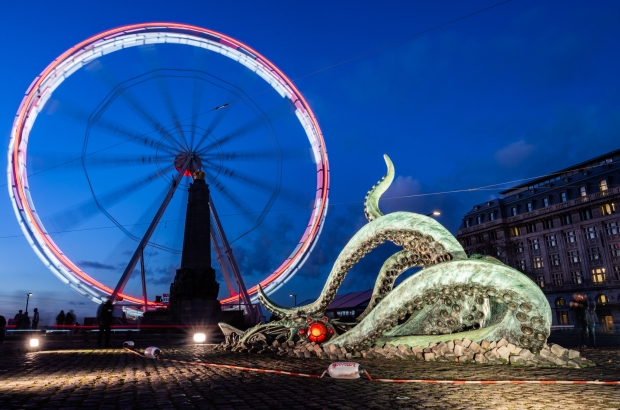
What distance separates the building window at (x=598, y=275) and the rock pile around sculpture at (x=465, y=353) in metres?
46.7

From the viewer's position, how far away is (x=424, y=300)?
9.24 meters

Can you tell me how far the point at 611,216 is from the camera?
46.7 m

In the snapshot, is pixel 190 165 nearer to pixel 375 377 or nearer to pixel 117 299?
pixel 117 299

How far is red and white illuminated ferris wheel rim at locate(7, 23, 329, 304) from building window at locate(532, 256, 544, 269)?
39108mm

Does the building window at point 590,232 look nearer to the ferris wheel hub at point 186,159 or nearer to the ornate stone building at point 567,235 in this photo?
the ornate stone building at point 567,235

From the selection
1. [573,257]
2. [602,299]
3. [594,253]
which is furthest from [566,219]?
[602,299]

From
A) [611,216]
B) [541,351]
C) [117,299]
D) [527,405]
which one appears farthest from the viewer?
[611,216]

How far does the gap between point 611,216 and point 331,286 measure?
151ft

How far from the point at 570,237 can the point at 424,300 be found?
165 feet

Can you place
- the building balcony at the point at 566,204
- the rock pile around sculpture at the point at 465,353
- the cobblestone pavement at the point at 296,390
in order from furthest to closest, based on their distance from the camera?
the building balcony at the point at 566,204
the rock pile around sculpture at the point at 465,353
the cobblestone pavement at the point at 296,390

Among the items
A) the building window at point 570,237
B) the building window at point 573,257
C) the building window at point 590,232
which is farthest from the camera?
the building window at point 570,237

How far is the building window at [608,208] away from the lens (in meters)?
46.5

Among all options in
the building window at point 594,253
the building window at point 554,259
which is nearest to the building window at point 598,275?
the building window at point 594,253

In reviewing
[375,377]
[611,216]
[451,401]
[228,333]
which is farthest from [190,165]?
[611,216]
